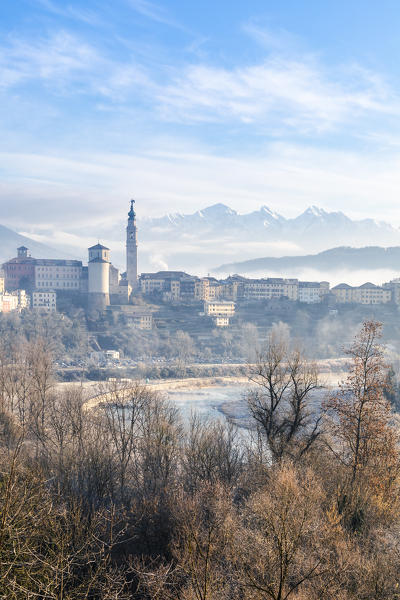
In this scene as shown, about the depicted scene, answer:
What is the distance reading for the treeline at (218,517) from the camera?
662cm

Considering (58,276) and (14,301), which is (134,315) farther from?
(14,301)

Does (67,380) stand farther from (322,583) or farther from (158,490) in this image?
(322,583)

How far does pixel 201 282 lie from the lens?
72.9 meters

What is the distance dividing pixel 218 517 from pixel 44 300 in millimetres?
58090

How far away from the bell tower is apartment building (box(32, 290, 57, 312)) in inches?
478

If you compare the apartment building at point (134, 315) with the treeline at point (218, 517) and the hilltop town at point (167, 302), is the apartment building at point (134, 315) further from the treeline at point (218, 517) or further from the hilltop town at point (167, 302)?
the treeline at point (218, 517)

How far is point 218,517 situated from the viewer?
8039 mm

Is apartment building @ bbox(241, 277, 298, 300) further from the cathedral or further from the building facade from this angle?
the building facade

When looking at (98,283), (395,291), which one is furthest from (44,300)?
(395,291)

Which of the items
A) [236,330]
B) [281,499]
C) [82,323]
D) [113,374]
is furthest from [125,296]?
[281,499]

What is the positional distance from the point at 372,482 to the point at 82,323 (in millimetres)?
52420

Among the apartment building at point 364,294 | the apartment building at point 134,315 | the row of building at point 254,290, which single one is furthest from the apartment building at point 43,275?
the apartment building at point 364,294

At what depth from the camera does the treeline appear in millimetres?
6619

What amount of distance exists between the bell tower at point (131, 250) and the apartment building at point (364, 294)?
26.0 metres
